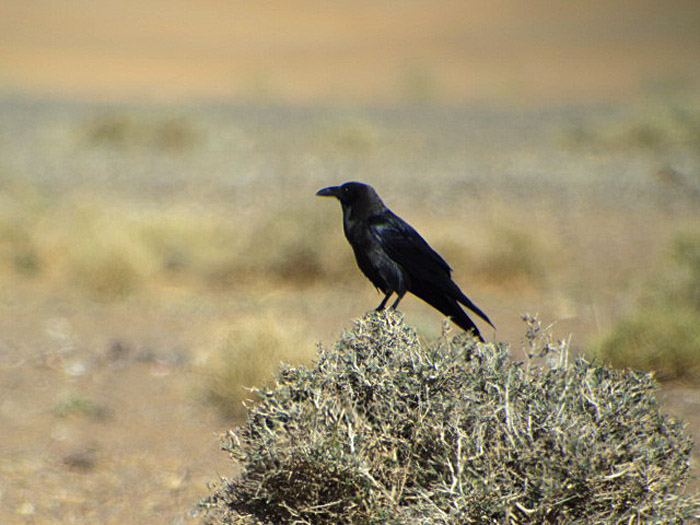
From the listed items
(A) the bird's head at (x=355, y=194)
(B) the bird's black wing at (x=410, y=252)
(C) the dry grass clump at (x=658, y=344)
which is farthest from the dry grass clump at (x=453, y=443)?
(C) the dry grass clump at (x=658, y=344)

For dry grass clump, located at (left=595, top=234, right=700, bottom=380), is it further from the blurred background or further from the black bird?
the black bird

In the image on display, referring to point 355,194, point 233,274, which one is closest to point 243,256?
point 233,274

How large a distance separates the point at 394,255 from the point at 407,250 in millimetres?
84

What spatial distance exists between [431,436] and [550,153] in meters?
24.5

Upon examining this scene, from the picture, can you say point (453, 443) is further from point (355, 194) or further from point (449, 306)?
point (355, 194)

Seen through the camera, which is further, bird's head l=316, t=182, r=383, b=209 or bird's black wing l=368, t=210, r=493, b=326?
bird's head l=316, t=182, r=383, b=209

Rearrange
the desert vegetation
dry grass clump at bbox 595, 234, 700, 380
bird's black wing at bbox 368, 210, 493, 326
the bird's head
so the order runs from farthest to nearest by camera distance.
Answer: dry grass clump at bbox 595, 234, 700, 380 < the desert vegetation < the bird's head < bird's black wing at bbox 368, 210, 493, 326

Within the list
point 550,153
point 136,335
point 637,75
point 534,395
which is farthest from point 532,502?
point 637,75

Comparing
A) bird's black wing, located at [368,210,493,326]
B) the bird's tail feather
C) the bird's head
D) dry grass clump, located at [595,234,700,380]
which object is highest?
dry grass clump, located at [595,234,700,380]

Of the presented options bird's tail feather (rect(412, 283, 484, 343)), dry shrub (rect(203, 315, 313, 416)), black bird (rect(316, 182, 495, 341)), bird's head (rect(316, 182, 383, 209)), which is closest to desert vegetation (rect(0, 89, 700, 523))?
dry shrub (rect(203, 315, 313, 416))

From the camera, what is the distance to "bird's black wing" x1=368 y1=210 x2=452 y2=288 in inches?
221

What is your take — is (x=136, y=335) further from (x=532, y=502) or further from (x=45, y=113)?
(x=45, y=113)

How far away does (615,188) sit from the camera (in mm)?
19906

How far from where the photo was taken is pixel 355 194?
19.2 feet
